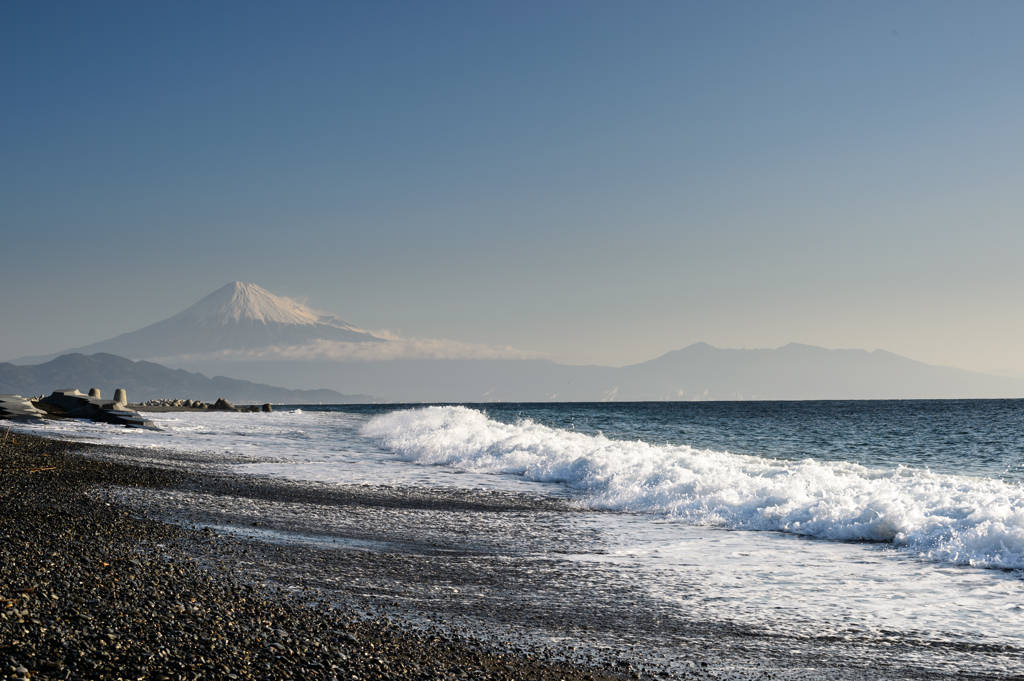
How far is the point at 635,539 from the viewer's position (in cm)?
1192

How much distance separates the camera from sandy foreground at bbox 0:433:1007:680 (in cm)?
558

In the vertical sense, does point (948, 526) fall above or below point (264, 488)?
above

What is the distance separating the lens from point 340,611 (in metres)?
7.08

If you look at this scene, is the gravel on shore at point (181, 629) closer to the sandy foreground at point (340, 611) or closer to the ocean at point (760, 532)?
the sandy foreground at point (340, 611)

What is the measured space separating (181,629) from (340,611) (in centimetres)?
162

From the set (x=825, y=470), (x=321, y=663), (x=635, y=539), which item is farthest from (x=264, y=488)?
(x=825, y=470)

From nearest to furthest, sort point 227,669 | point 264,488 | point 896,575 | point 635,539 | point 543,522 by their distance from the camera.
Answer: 1. point 227,669
2. point 896,575
3. point 635,539
4. point 543,522
5. point 264,488

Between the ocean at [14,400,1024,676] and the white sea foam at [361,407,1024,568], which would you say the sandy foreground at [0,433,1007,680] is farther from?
the white sea foam at [361,407,1024,568]

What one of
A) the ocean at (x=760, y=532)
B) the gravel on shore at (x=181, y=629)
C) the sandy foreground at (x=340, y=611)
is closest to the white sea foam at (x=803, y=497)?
the ocean at (x=760, y=532)

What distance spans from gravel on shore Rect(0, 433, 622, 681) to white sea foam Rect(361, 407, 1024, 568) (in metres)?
8.61

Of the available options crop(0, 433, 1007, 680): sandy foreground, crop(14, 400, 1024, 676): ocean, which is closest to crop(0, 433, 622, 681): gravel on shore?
crop(0, 433, 1007, 680): sandy foreground

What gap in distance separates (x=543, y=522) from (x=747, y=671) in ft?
24.6

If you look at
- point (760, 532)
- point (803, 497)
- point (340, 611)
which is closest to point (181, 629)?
point (340, 611)

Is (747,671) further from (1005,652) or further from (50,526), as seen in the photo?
(50,526)
